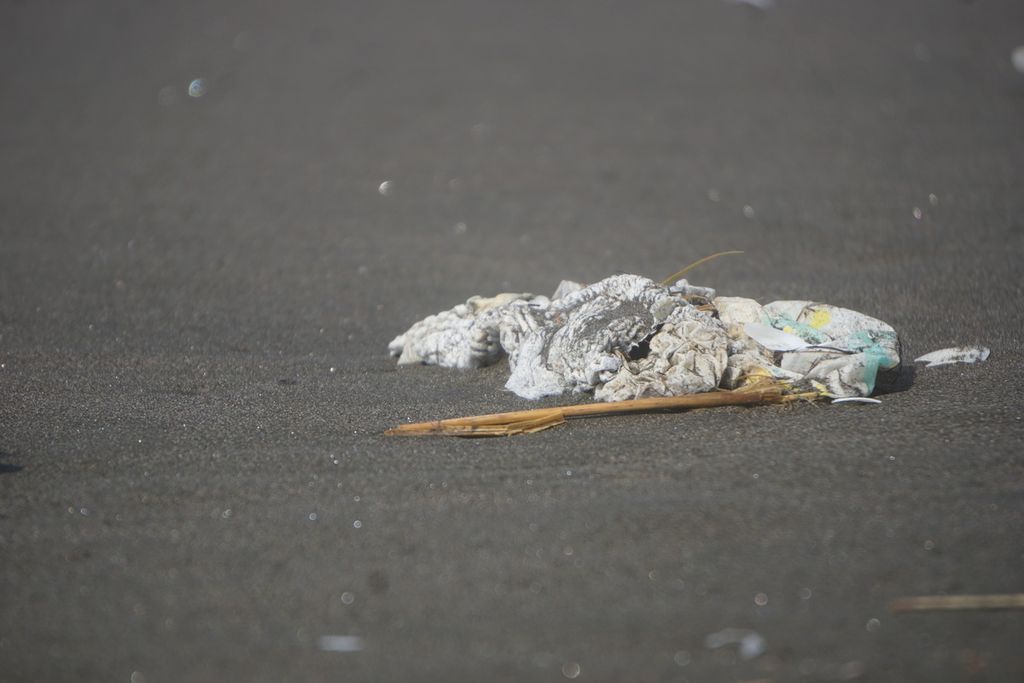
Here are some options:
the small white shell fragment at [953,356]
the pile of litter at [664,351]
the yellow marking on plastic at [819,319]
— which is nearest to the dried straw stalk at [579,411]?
the pile of litter at [664,351]

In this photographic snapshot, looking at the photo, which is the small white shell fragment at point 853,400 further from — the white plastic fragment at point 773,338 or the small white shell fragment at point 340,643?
the small white shell fragment at point 340,643

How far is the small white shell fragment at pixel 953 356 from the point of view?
3.81 m

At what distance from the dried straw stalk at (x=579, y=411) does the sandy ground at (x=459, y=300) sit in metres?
0.06

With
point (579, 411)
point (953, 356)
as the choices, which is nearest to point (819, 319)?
point (953, 356)

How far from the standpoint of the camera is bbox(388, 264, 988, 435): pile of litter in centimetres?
332

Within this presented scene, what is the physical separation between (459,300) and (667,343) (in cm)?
163

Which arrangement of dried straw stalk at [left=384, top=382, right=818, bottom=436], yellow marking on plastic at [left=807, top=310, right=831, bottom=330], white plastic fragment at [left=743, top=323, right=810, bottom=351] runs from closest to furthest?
dried straw stalk at [left=384, top=382, right=818, bottom=436] → white plastic fragment at [left=743, top=323, right=810, bottom=351] → yellow marking on plastic at [left=807, top=310, right=831, bottom=330]

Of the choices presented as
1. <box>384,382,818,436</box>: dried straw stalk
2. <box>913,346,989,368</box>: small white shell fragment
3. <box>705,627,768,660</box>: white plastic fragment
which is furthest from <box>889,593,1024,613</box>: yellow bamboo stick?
<box>913,346,989,368</box>: small white shell fragment

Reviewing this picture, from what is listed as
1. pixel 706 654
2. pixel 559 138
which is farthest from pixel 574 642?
pixel 559 138

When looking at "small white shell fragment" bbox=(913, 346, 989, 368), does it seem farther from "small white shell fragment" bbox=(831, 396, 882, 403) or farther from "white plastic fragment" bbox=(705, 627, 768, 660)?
"white plastic fragment" bbox=(705, 627, 768, 660)

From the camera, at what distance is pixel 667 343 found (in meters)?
3.50

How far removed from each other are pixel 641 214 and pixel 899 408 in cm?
291

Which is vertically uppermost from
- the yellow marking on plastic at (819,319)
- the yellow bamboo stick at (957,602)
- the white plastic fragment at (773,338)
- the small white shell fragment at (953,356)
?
the yellow marking on plastic at (819,319)

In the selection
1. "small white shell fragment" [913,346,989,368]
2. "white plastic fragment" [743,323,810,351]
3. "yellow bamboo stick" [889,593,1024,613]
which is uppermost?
"white plastic fragment" [743,323,810,351]
